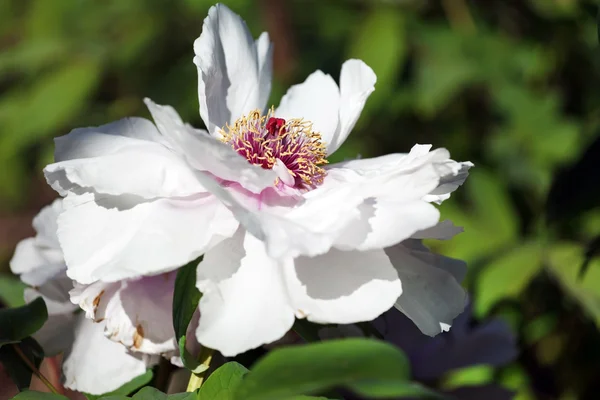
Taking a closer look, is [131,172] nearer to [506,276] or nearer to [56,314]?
[56,314]

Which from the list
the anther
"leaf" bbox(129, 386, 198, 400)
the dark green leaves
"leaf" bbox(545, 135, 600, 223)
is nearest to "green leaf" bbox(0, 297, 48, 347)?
the dark green leaves

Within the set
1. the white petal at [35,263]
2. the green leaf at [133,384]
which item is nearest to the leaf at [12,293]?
the white petal at [35,263]

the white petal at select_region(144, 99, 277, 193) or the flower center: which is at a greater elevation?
the white petal at select_region(144, 99, 277, 193)

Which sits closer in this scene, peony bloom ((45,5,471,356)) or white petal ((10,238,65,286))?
peony bloom ((45,5,471,356))

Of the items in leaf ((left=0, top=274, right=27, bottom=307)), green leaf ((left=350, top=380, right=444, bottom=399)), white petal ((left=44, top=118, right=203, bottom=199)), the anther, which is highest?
white petal ((left=44, top=118, right=203, bottom=199))

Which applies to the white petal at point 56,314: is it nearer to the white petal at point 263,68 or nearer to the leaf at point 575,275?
the white petal at point 263,68

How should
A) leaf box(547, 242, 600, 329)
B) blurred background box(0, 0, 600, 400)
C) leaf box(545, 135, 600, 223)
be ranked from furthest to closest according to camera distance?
blurred background box(0, 0, 600, 400)
leaf box(547, 242, 600, 329)
leaf box(545, 135, 600, 223)

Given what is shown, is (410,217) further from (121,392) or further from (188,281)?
(121,392)

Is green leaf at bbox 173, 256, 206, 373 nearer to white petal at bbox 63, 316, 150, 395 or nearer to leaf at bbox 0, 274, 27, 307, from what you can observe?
white petal at bbox 63, 316, 150, 395
